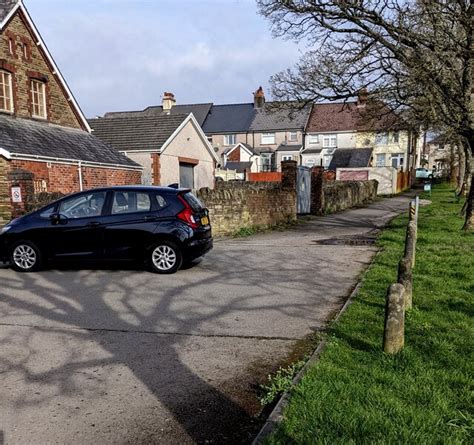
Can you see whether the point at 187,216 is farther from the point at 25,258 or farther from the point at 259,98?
the point at 259,98

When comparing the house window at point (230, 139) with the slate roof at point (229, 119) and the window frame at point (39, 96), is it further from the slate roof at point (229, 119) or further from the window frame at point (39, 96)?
the window frame at point (39, 96)

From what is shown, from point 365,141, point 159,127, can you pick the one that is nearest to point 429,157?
point 365,141

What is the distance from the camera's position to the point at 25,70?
19.6 meters

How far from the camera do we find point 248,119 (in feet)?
207

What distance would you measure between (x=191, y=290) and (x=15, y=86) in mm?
15881

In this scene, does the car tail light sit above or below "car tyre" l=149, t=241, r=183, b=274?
above

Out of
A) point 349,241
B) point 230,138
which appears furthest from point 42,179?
point 230,138

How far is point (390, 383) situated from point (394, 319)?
669mm

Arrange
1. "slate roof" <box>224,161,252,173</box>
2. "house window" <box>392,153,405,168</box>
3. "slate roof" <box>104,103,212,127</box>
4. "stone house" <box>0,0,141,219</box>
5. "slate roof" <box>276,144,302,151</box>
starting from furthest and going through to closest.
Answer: "slate roof" <box>104,103,212,127</box> → "slate roof" <box>276,144,302,151</box> → "house window" <box>392,153,405,168</box> → "slate roof" <box>224,161,252,173</box> → "stone house" <box>0,0,141,219</box>

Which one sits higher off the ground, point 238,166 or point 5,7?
point 5,7

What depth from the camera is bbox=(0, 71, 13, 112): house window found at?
18409 millimetres

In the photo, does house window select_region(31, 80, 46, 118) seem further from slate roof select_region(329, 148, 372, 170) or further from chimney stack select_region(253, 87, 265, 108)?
chimney stack select_region(253, 87, 265, 108)

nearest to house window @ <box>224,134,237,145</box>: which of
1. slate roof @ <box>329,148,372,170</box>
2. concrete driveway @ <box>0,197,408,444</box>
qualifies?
slate roof @ <box>329,148,372,170</box>

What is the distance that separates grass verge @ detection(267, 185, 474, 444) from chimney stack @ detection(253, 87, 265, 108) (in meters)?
59.0
